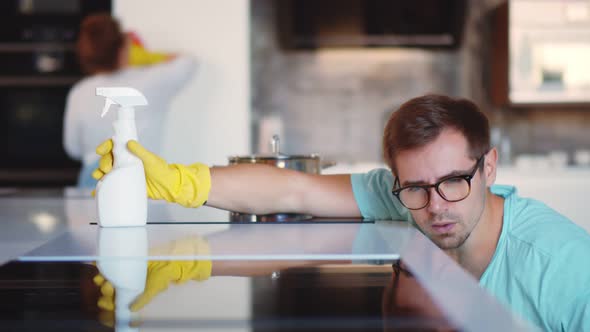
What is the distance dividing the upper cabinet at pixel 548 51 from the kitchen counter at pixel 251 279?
256 cm

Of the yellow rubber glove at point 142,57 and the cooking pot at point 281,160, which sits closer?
the cooking pot at point 281,160

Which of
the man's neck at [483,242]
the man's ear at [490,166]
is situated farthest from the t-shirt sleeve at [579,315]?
the man's ear at [490,166]

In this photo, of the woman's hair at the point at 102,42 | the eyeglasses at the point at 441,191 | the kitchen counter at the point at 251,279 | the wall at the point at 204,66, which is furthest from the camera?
the wall at the point at 204,66

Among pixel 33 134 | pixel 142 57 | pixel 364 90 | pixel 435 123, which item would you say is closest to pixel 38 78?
pixel 33 134

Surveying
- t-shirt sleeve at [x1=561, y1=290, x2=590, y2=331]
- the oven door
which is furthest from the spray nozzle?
the oven door

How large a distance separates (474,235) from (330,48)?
2.50m

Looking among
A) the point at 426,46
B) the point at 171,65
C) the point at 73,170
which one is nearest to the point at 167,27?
the point at 171,65

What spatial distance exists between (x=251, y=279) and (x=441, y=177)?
0.62 metres

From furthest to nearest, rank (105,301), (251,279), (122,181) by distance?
(122,181), (251,279), (105,301)

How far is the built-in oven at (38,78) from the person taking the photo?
10.3ft

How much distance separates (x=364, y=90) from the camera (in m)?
3.96

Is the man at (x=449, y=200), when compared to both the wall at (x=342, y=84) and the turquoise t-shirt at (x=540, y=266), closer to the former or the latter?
the turquoise t-shirt at (x=540, y=266)

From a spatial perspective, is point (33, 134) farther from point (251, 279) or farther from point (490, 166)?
point (251, 279)

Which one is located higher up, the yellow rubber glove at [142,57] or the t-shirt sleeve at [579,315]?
the yellow rubber glove at [142,57]
